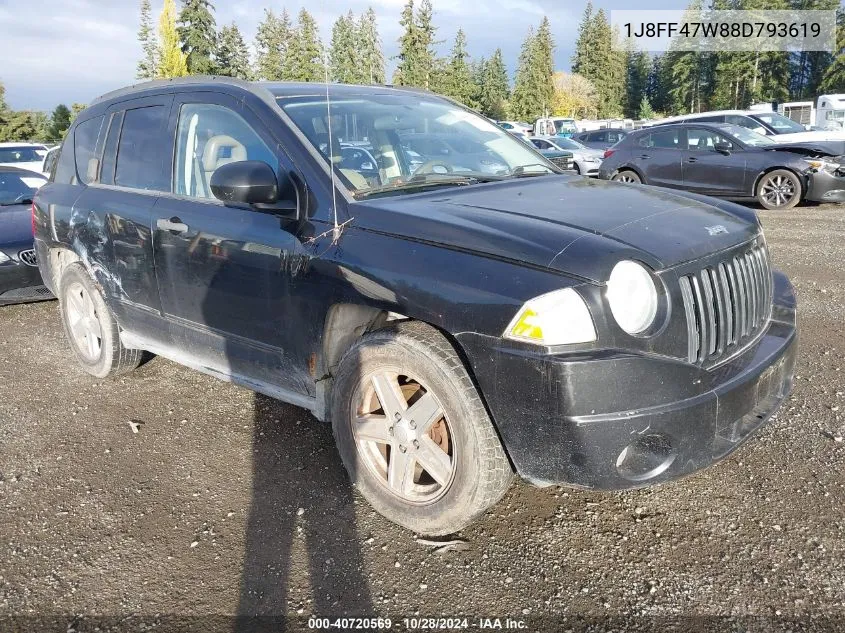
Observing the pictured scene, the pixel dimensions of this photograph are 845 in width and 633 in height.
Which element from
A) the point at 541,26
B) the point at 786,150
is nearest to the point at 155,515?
the point at 786,150

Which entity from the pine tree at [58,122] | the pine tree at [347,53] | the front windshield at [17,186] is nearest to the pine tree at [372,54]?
the pine tree at [347,53]

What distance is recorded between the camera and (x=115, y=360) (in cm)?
462

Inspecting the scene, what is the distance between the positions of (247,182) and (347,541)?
5.18 feet

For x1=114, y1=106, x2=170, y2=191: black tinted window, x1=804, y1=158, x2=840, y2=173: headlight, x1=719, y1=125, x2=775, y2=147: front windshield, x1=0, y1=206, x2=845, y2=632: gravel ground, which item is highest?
x1=114, y1=106, x2=170, y2=191: black tinted window

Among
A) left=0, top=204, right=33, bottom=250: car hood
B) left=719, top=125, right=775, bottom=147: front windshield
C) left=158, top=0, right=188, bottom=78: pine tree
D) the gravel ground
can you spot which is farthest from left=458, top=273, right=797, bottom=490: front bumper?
left=158, top=0, right=188, bottom=78: pine tree

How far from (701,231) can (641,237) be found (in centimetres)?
37

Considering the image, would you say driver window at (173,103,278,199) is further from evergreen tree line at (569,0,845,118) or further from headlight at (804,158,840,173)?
evergreen tree line at (569,0,845,118)

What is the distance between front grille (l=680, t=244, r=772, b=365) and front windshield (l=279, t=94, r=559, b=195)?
1.26 m

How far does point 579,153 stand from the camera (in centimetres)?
2103

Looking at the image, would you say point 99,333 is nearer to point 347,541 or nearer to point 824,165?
point 347,541

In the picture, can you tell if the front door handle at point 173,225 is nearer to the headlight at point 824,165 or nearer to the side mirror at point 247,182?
the side mirror at point 247,182

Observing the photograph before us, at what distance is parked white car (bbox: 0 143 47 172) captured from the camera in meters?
16.3

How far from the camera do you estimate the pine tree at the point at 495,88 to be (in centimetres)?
7950

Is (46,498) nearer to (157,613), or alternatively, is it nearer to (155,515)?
(155,515)
